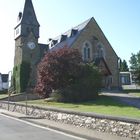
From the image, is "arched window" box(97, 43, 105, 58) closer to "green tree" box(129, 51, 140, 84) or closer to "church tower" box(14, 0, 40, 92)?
"green tree" box(129, 51, 140, 84)

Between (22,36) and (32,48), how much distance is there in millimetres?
4655

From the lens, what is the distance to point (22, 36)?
221ft

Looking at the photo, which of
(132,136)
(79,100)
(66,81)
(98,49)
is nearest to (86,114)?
(132,136)

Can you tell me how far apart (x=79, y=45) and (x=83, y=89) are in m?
24.2

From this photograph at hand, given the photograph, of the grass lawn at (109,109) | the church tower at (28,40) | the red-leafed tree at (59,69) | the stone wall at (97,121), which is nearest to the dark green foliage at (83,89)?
the red-leafed tree at (59,69)

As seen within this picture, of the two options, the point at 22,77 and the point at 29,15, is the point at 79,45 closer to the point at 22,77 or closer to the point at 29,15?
the point at 22,77

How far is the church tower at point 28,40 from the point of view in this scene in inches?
2474

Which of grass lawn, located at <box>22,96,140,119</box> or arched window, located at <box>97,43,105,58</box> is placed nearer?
grass lawn, located at <box>22,96,140,119</box>

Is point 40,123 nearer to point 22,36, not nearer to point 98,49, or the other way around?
point 98,49

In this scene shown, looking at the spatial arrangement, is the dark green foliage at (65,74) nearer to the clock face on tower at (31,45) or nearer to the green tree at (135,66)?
the green tree at (135,66)

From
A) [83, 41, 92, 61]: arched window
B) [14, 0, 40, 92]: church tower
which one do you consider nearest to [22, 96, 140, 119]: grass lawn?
[83, 41, 92, 61]: arched window

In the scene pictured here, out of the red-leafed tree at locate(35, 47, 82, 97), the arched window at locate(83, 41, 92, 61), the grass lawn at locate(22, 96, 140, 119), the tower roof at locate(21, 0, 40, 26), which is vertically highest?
the tower roof at locate(21, 0, 40, 26)

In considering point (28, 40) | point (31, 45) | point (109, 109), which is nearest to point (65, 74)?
point (109, 109)

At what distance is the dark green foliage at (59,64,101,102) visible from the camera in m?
33.3
